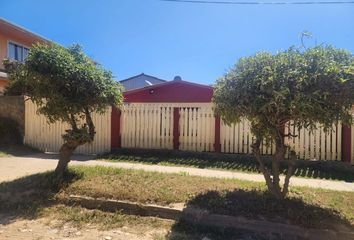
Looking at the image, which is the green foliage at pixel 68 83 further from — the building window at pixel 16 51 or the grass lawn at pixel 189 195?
the building window at pixel 16 51

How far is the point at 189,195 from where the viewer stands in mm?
6141

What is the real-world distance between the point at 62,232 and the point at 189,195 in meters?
2.17

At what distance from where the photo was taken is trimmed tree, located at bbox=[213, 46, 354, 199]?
4.96 m

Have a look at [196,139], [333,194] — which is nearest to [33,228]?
[333,194]

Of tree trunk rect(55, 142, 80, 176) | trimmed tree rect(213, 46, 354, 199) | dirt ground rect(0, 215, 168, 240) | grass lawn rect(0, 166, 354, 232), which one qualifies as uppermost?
trimmed tree rect(213, 46, 354, 199)

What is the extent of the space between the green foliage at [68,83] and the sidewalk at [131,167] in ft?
6.12

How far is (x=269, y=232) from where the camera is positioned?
4.98 metres

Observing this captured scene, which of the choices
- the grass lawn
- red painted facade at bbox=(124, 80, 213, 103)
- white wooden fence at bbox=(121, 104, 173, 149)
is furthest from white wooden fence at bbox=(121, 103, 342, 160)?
red painted facade at bbox=(124, 80, 213, 103)

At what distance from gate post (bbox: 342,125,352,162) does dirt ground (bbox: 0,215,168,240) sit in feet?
20.5

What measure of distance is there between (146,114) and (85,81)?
4426mm

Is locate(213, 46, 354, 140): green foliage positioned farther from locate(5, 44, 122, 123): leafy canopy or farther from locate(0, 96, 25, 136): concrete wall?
locate(0, 96, 25, 136): concrete wall

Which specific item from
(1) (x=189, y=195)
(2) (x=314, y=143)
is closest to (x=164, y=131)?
(2) (x=314, y=143)

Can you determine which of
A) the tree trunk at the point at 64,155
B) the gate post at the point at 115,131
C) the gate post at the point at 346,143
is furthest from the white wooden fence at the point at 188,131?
the tree trunk at the point at 64,155

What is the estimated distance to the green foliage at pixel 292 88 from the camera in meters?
4.96
